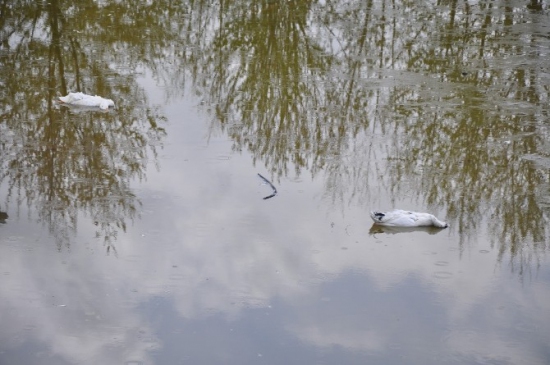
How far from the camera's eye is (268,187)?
22.2 ft

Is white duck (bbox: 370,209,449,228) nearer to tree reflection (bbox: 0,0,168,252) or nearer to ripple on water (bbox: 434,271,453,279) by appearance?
ripple on water (bbox: 434,271,453,279)

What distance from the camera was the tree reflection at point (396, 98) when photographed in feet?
22.3

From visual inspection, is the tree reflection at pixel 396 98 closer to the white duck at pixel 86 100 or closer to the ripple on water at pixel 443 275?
the ripple on water at pixel 443 275

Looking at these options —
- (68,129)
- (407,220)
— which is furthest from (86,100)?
(407,220)

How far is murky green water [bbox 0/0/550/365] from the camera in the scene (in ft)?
16.1

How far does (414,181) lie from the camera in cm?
689

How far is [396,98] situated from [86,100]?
322cm

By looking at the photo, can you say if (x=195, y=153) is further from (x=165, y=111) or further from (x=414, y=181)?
(x=414, y=181)

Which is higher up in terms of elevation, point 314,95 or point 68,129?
point 314,95

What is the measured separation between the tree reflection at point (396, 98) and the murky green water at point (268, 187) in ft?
0.09

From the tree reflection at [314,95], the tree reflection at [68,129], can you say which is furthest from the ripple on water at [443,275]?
the tree reflection at [68,129]

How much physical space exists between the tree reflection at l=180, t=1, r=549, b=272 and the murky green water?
29mm

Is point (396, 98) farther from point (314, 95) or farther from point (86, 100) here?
point (86, 100)

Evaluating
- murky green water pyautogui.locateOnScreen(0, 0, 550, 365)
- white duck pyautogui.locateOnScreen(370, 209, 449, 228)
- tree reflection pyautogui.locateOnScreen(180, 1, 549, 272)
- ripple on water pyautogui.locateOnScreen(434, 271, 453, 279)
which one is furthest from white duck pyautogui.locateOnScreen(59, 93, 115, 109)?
ripple on water pyautogui.locateOnScreen(434, 271, 453, 279)
